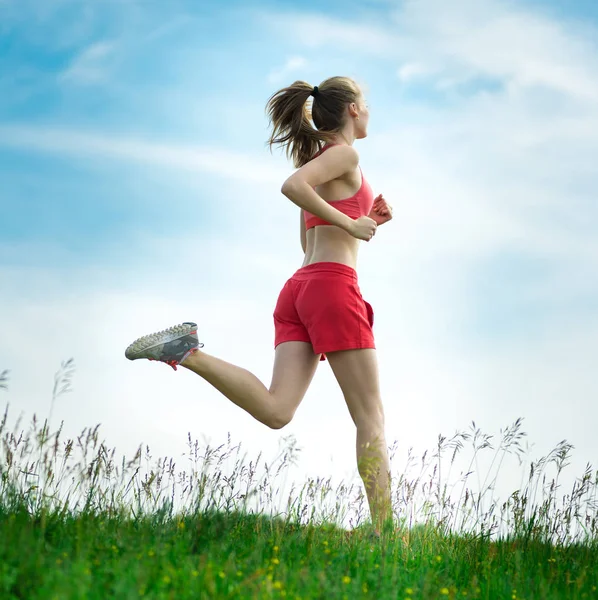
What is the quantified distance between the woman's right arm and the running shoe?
1.14 metres

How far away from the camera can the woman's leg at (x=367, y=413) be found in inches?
192

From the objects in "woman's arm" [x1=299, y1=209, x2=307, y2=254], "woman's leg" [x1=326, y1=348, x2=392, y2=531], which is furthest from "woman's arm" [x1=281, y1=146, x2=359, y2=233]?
"woman's leg" [x1=326, y1=348, x2=392, y2=531]

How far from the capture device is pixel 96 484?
4.48m

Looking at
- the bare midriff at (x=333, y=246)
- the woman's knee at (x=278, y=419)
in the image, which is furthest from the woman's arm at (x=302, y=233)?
the woman's knee at (x=278, y=419)

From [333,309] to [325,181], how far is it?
2.77ft

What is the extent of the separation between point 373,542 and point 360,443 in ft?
2.14

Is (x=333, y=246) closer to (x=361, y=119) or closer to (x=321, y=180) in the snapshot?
(x=321, y=180)

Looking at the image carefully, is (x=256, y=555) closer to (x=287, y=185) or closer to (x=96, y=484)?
(x=96, y=484)

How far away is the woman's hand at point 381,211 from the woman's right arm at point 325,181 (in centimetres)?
66

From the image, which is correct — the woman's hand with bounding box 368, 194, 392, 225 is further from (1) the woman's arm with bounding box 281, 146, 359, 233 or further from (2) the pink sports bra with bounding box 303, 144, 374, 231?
(1) the woman's arm with bounding box 281, 146, 359, 233

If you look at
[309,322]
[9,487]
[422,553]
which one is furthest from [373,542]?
[9,487]

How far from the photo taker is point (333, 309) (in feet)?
16.1

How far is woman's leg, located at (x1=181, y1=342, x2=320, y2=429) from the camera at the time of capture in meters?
5.01

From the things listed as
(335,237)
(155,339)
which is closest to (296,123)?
(335,237)
